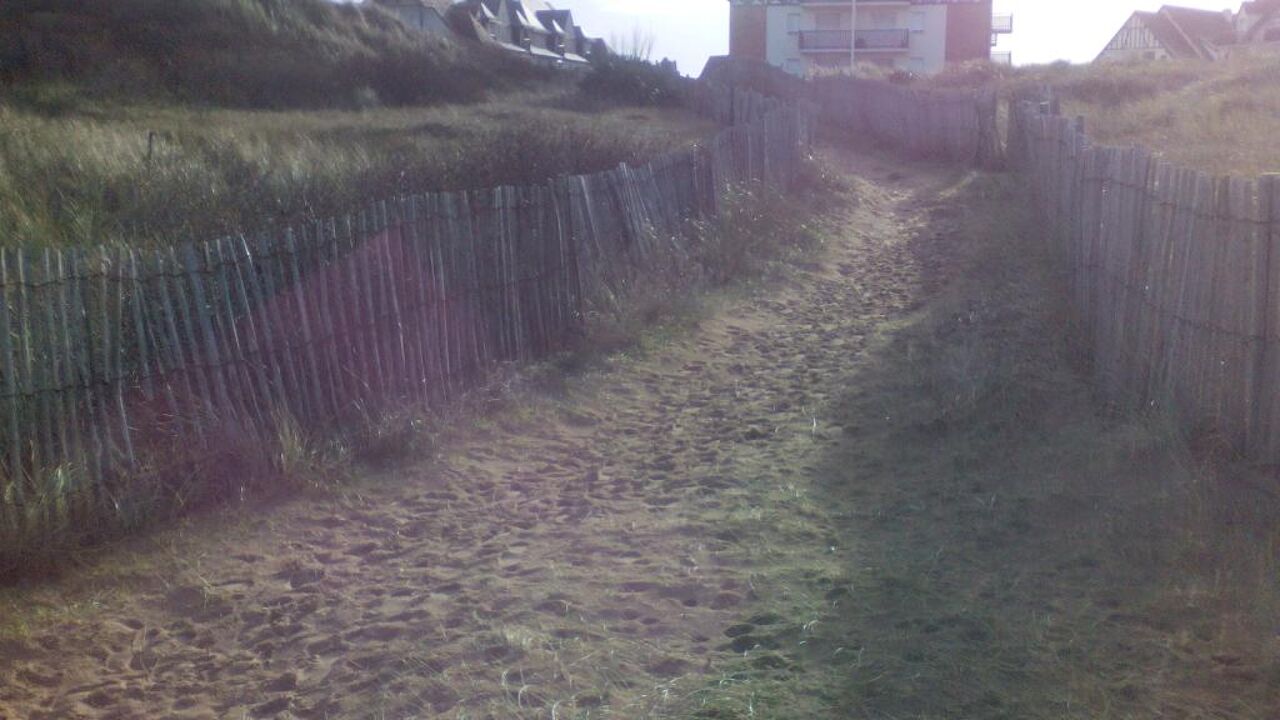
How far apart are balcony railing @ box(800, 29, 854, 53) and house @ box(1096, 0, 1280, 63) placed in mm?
10360

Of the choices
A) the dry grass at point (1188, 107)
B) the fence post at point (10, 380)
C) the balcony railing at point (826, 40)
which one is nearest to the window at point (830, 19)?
the balcony railing at point (826, 40)

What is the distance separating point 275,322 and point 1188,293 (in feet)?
14.6

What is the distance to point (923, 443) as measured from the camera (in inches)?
254

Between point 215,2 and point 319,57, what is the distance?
2.78m

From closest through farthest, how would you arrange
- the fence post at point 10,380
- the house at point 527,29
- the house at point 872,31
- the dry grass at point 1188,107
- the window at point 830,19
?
1. the fence post at point 10,380
2. the dry grass at point 1188,107
3. the house at point 527,29
4. the house at point 872,31
5. the window at point 830,19

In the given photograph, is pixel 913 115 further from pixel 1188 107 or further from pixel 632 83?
pixel 632 83

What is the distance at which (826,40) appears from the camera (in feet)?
171

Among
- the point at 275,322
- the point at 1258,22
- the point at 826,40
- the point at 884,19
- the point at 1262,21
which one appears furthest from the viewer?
the point at 884,19

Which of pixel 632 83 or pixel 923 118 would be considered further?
pixel 632 83

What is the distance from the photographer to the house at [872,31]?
51812 millimetres

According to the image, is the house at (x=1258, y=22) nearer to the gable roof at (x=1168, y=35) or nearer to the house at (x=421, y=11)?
the gable roof at (x=1168, y=35)

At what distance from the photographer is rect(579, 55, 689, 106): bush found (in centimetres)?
2845

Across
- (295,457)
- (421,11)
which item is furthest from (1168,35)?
(295,457)

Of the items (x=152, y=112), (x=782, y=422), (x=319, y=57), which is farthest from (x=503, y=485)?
(x=319, y=57)
